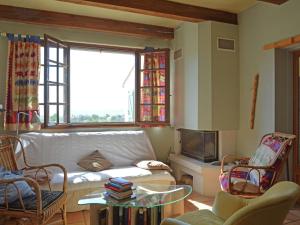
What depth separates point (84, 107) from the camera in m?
4.21

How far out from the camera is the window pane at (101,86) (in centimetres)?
416

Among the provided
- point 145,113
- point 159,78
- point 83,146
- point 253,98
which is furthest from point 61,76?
point 253,98

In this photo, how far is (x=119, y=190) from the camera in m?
2.20

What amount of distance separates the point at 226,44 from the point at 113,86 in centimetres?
197

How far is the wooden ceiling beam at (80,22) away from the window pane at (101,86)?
46 centimetres

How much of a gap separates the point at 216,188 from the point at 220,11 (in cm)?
254

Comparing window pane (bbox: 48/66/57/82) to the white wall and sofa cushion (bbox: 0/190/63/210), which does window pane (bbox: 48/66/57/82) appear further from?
the white wall

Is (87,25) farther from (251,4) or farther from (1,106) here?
(251,4)

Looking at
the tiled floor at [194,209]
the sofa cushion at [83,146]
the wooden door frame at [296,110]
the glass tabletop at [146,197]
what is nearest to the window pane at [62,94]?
the sofa cushion at [83,146]

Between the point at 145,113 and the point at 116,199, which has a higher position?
the point at 145,113

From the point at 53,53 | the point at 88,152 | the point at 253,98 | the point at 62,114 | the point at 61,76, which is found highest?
the point at 53,53

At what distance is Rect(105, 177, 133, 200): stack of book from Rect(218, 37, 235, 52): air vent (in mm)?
2465

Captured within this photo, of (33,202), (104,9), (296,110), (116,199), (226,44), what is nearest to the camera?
(33,202)

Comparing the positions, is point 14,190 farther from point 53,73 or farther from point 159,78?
point 159,78
